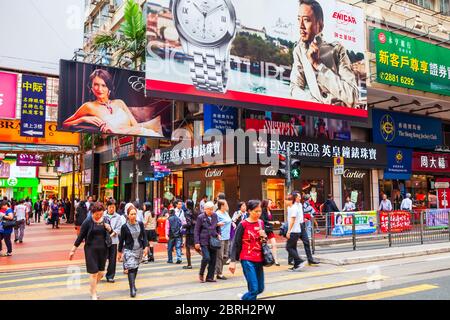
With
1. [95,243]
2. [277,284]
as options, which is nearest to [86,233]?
[95,243]

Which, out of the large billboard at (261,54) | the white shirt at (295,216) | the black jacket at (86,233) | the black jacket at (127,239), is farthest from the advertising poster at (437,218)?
the black jacket at (86,233)

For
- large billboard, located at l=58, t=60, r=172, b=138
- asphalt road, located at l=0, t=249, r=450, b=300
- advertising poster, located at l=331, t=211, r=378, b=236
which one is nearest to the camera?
asphalt road, located at l=0, t=249, r=450, b=300

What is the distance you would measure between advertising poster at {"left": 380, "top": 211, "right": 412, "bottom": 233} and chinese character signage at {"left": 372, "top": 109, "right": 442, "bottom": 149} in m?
13.4

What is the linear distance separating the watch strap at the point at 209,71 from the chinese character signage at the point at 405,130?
13133 millimetres

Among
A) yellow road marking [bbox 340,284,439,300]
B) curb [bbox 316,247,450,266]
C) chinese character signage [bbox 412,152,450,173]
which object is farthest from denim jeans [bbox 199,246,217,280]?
chinese character signage [bbox 412,152,450,173]

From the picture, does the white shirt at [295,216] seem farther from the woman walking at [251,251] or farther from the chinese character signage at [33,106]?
the chinese character signage at [33,106]

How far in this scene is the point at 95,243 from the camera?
795 centimetres

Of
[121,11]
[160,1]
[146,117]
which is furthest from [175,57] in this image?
[121,11]

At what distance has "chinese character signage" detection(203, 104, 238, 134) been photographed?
22.6m

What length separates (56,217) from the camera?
29.5 meters

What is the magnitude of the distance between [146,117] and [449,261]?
15.8 meters

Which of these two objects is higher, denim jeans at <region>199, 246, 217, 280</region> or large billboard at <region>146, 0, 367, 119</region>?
large billboard at <region>146, 0, 367, 119</region>

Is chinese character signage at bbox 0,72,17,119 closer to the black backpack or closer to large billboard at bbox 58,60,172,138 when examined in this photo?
A: large billboard at bbox 58,60,172,138

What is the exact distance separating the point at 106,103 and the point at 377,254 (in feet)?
47.5
